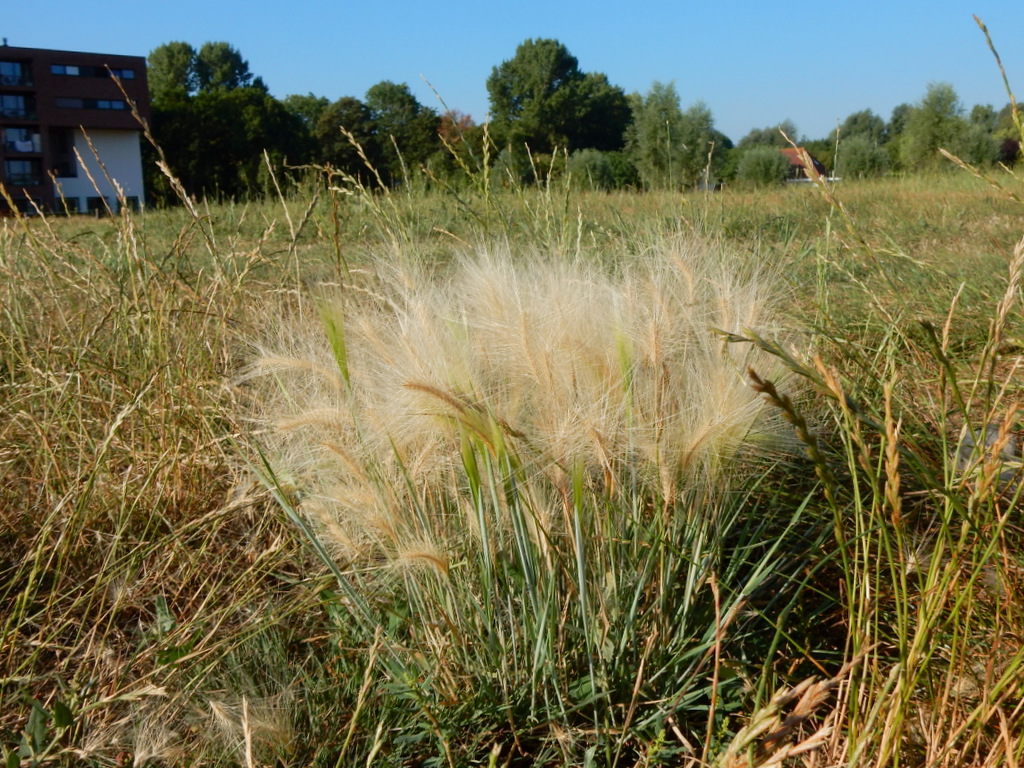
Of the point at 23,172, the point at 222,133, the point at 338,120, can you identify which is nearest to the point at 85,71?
the point at 23,172

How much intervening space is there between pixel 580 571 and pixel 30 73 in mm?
50971

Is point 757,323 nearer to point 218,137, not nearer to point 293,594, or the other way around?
point 293,594

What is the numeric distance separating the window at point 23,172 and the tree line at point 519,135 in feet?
20.4

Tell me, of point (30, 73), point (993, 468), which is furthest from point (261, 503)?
point (30, 73)

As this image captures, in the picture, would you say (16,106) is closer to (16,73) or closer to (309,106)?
(16,73)

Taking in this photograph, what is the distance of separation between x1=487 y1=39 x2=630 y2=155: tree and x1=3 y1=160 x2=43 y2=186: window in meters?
34.5

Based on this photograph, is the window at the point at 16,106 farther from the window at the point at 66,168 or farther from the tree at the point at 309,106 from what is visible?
the tree at the point at 309,106

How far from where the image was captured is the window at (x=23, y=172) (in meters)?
37.2

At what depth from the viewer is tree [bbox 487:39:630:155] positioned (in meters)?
64.2

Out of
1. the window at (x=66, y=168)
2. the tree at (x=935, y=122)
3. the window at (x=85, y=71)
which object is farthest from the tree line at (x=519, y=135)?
the window at (x=66, y=168)

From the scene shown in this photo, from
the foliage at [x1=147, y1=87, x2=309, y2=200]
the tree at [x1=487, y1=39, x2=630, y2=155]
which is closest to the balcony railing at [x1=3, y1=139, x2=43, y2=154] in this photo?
the foliage at [x1=147, y1=87, x2=309, y2=200]

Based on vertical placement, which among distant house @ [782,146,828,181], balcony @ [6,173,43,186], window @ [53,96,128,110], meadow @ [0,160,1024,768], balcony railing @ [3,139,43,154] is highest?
window @ [53,96,128,110]

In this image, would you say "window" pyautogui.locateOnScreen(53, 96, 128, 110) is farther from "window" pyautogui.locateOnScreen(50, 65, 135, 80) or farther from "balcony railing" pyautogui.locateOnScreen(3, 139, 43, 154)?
"balcony railing" pyautogui.locateOnScreen(3, 139, 43, 154)

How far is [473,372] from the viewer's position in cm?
131
